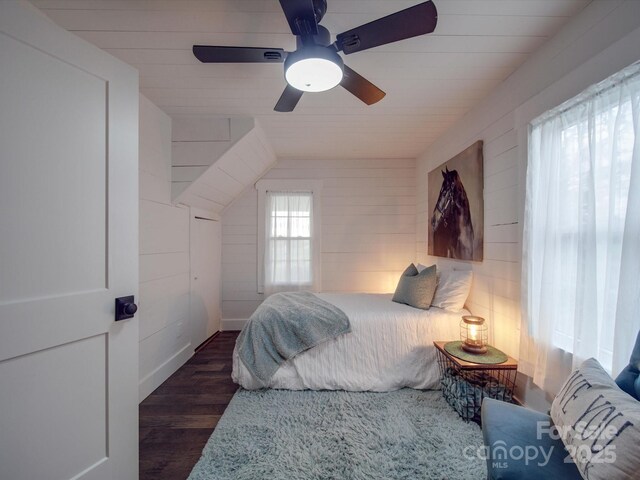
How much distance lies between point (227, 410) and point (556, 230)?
2440mm

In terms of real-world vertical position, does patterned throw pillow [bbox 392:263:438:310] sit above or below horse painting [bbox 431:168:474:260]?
below

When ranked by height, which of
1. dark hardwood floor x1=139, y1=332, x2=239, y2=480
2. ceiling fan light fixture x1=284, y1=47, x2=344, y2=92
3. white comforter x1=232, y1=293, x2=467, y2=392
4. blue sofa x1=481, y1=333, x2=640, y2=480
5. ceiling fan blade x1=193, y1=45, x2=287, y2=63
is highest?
ceiling fan blade x1=193, y1=45, x2=287, y2=63

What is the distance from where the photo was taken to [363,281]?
149 inches

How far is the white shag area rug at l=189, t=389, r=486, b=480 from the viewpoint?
1.38m

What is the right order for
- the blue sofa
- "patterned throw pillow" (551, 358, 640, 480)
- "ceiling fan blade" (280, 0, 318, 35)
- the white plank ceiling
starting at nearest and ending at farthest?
"patterned throw pillow" (551, 358, 640, 480), the blue sofa, "ceiling fan blade" (280, 0, 318, 35), the white plank ceiling

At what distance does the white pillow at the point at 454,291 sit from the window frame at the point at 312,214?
5.69 feet

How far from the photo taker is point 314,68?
4.22ft

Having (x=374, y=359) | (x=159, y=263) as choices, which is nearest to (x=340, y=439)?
(x=374, y=359)

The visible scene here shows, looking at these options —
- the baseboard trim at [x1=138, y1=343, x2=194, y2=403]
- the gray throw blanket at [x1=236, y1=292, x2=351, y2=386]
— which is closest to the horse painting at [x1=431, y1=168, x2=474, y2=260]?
the gray throw blanket at [x1=236, y1=292, x2=351, y2=386]

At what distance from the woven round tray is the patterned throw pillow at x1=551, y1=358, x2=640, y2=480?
0.78 meters

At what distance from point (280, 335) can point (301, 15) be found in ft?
6.85

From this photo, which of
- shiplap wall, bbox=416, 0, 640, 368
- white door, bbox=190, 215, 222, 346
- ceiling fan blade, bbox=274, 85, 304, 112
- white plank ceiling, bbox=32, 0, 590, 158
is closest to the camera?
shiplap wall, bbox=416, 0, 640, 368

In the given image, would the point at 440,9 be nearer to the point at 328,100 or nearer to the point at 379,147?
the point at 328,100

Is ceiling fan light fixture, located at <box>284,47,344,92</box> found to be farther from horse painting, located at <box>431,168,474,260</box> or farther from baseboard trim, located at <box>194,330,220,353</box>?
baseboard trim, located at <box>194,330,220,353</box>
